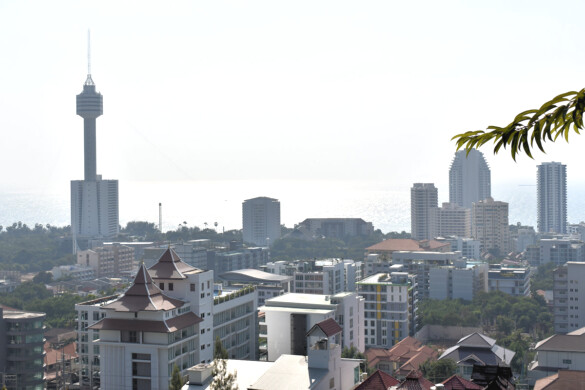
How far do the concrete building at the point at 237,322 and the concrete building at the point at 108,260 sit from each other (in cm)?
2434

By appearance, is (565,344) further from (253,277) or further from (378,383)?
(253,277)

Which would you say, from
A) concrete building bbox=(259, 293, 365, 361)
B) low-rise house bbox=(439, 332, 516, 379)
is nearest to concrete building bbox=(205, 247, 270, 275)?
concrete building bbox=(259, 293, 365, 361)

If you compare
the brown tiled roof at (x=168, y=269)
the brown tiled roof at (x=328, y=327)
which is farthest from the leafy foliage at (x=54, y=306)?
the brown tiled roof at (x=328, y=327)

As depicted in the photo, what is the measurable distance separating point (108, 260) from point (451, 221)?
22017 millimetres

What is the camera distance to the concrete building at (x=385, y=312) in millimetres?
20297

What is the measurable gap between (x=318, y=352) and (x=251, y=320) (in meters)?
5.24

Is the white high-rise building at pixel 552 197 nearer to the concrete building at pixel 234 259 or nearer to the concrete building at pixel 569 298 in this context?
the concrete building at pixel 234 259

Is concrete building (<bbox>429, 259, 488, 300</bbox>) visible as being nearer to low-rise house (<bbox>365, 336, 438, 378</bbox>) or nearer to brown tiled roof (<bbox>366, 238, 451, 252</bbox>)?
brown tiled roof (<bbox>366, 238, 451, 252</bbox>)

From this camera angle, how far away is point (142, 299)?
12.0m

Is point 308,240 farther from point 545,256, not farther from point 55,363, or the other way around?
point 55,363

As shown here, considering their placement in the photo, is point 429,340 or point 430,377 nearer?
point 430,377

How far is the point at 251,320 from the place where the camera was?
15391mm

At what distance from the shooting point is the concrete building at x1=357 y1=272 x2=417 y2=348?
20297 mm

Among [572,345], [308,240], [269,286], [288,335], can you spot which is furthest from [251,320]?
[308,240]
